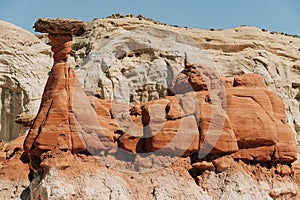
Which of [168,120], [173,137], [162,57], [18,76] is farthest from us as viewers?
[18,76]

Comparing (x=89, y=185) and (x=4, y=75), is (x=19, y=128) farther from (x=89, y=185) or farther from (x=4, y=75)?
(x=89, y=185)

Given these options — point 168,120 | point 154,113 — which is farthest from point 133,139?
point 168,120

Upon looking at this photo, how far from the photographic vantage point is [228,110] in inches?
1180

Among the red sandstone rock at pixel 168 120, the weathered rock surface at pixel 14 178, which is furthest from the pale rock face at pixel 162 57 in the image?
the red sandstone rock at pixel 168 120

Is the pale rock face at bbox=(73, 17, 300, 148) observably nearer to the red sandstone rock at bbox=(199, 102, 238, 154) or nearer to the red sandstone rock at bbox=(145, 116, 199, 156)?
the red sandstone rock at bbox=(199, 102, 238, 154)

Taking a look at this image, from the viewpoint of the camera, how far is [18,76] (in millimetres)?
59562

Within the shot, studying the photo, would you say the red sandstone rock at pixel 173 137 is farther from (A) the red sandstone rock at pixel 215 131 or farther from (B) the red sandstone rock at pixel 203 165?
(B) the red sandstone rock at pixel 203 165

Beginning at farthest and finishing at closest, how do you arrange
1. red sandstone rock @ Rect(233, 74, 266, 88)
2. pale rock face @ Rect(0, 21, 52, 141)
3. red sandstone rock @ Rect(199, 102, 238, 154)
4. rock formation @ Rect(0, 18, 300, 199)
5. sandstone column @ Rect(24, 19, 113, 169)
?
pale rock face @ Rect(0, 21, 52, 141) < red sandstone rock @ Rect(233, 74, 266, 88) < red sandstone rock @ Rect(199, 102, 238, 154) < sandstone column @ Rect(24, 19, 113, 169) < rock formation @ Rect(0, 18, 300, 199)

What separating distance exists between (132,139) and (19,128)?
29.9 metres

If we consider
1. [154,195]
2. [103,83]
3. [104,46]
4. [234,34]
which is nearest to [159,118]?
[154,195]

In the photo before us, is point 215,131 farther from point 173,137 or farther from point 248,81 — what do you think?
point 248,81

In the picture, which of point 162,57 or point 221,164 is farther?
point 162,57

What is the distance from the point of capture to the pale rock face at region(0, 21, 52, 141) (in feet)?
190

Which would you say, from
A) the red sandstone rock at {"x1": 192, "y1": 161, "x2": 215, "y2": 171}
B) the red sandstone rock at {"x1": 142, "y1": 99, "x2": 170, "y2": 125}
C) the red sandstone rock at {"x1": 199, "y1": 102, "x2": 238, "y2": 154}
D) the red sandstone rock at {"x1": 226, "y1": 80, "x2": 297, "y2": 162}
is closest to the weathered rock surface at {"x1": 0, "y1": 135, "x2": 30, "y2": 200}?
the red sandstone rock at {"x1": 142, "y1": 99, "x2": 170, "y2": 125}
